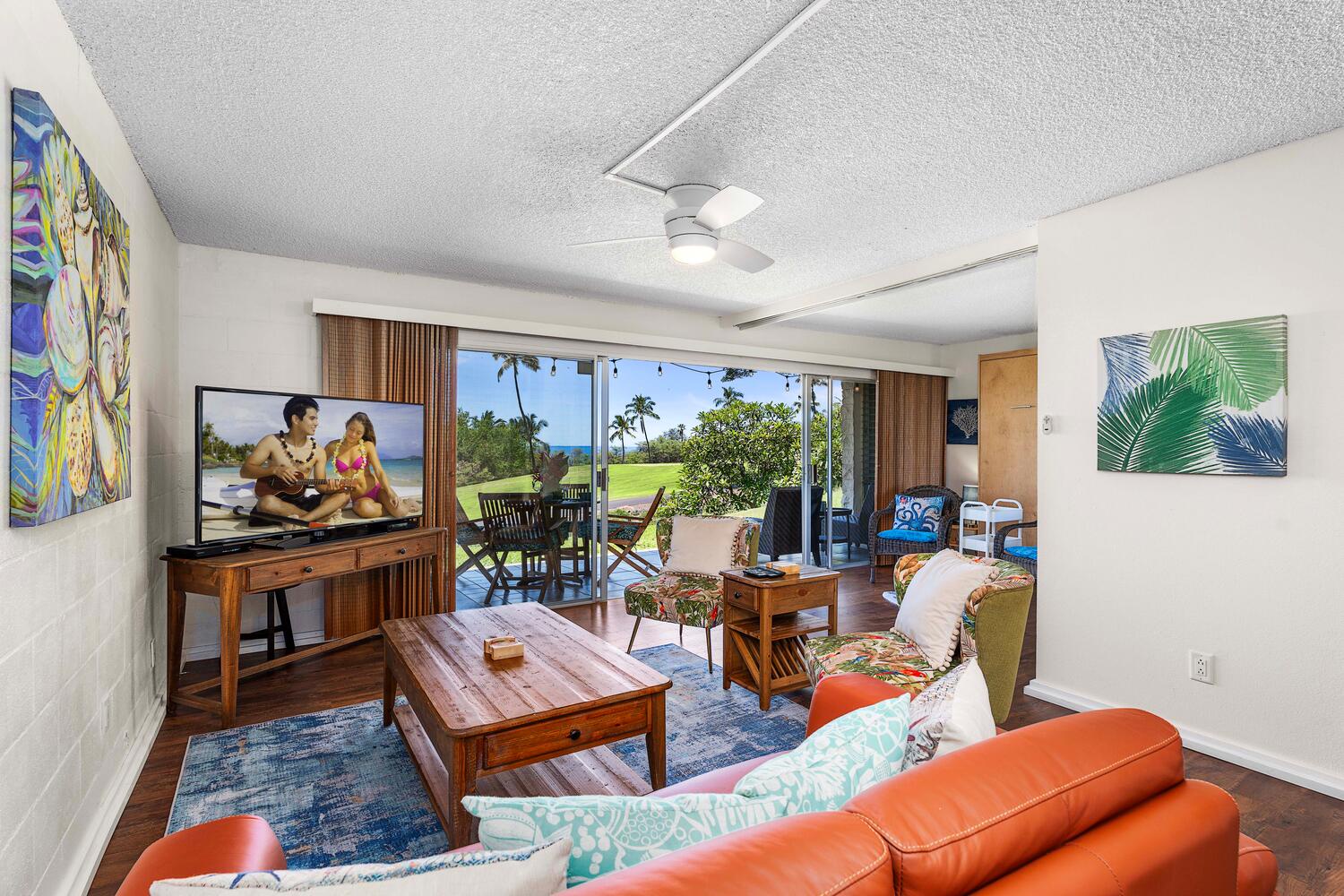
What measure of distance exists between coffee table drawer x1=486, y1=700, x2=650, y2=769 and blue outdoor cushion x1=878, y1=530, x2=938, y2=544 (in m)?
4.52

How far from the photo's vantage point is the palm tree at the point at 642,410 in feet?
20.1

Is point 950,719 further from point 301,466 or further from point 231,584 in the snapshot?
point 301,466

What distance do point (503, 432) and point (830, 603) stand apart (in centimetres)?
268

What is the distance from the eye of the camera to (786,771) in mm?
1092

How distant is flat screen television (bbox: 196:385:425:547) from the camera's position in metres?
3.26

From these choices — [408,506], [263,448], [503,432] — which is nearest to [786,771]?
[263,448]

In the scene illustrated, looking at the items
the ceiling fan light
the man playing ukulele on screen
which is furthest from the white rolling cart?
the man playing ukulele on screen

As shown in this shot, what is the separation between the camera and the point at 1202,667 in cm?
279

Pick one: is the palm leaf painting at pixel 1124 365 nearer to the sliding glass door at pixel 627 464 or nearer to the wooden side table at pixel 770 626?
the wooden side table at pixel 770 626

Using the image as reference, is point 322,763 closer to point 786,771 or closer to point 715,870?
point 786,771

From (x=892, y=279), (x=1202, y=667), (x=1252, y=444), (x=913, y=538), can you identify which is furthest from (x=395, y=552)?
(x=913, y=538)

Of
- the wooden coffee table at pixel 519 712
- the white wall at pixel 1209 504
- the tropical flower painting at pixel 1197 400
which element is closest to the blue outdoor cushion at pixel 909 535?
the white wall at pixel 1209 504

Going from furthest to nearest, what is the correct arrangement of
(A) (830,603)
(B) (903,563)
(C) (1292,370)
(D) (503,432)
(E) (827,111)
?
(D) (503,432) < (A) (830,603) < (B) (903,563) < (C) (1292,370) < (E) (827,111)

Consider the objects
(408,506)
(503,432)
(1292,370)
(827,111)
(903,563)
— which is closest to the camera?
(827,111)
